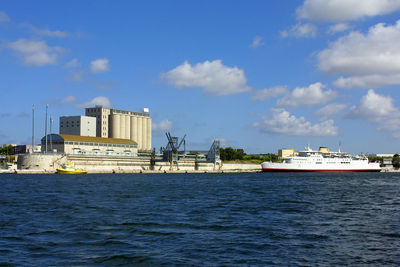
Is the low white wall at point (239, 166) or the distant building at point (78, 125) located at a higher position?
the distant building at point (78, 125)

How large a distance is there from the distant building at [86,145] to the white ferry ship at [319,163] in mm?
46712

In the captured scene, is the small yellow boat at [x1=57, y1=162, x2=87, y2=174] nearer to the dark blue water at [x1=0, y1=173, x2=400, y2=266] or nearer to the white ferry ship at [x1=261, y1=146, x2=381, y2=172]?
the white ferry ship at [x1=261, y1=146, x2=381, y2=172]

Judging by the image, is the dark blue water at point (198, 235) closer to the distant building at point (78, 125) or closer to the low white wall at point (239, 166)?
the low white wall at point (239, 166)

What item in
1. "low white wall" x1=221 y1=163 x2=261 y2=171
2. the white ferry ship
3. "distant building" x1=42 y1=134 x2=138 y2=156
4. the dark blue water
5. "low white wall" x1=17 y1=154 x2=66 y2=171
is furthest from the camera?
"low white wall" x1=221 y1=163 x2=261 y2=171

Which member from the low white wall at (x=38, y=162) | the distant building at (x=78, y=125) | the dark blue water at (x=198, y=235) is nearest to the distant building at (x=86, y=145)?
the low white wall at (x=38, y=162)

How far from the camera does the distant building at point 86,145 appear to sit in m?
126

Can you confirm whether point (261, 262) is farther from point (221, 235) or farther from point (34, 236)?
point (34, 236)

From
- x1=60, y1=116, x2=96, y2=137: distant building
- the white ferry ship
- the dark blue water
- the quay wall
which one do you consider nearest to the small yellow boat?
the quay wall

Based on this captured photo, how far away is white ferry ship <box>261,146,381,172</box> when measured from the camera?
139m

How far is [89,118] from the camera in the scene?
18262cm

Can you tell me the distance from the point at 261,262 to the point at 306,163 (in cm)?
12882

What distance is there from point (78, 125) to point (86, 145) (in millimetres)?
49188

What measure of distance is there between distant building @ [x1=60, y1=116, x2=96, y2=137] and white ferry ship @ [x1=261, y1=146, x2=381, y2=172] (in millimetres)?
77357

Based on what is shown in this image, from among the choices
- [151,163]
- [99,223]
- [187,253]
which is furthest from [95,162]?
[187,253]
